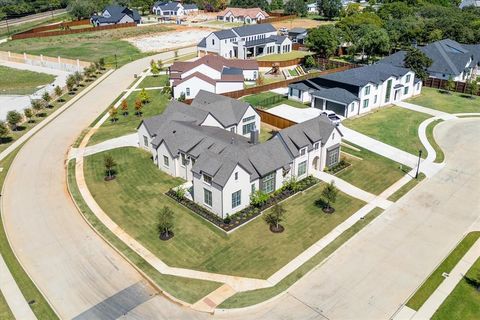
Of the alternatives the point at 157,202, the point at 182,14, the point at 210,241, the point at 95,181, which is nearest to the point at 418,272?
the point at 210,241

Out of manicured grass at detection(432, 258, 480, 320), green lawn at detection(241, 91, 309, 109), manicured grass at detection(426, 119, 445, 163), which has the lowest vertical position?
manicured grass at detection(432, 258, 480, 320)

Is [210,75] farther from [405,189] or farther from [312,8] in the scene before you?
[312,8]

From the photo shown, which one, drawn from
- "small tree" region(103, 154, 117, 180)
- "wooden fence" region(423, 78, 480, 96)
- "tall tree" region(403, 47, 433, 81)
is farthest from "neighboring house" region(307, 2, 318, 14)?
"small tree" region(103, 154, 117, 180)

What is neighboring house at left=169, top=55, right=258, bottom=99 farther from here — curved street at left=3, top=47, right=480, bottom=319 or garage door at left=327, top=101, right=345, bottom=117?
curved street at left=3, top=47, right=480, bottom=319

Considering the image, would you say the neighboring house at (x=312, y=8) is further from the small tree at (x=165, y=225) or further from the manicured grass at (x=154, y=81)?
the small tree at (x=165, y=225)

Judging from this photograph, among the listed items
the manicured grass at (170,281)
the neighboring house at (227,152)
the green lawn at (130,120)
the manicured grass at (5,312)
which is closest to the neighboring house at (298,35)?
the green lawn at (130,120)
